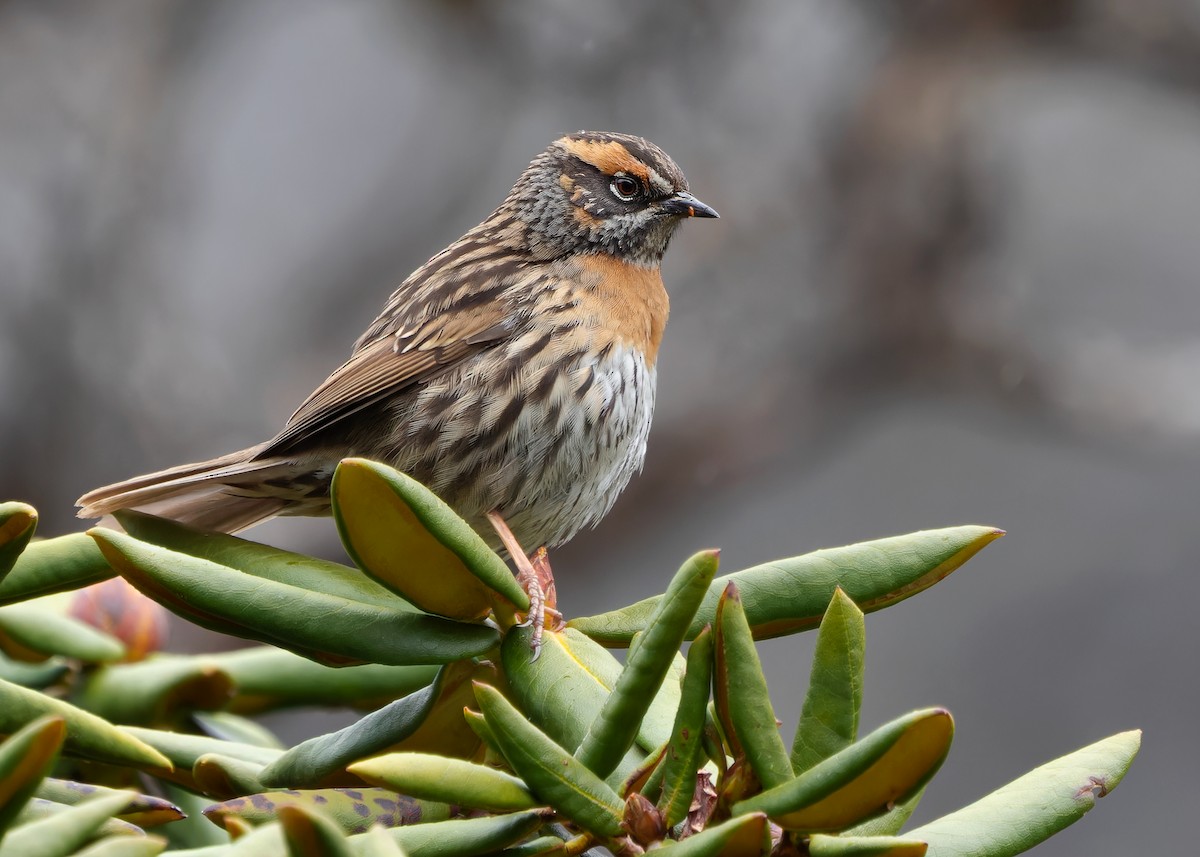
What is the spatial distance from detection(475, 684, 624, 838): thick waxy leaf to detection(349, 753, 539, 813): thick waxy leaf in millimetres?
37

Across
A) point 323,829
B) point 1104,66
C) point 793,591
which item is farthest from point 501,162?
point 323,829

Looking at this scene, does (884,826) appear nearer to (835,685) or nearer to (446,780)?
(835,685)

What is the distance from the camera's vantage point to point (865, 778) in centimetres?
139

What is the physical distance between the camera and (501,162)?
9.95 m

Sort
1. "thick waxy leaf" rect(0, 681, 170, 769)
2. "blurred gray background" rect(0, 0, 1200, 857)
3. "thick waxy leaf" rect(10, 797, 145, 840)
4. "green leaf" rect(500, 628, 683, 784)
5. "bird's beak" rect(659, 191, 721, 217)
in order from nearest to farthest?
"thick waxy leaf" rect(10, 797, 145, 840)
"green leaf" rect(500, 628, 683, 784)
"thick waxy leaf" rect(0, 681, 170, 769)
"bird's beak" rect(659, 191, 721, 217)
"blurred gray background" rect(0, 0, 1200, 857)

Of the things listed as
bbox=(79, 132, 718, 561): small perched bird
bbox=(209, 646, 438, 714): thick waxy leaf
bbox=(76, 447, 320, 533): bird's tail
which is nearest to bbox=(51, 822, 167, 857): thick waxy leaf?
bbox=(209, 646, 438, 714): thick waxy leaf

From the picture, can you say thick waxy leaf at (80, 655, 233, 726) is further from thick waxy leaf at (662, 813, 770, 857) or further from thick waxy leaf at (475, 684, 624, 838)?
thick waxy leaf at (662, 813, 770, 857)

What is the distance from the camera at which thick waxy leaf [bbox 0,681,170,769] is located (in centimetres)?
189

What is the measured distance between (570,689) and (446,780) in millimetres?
340

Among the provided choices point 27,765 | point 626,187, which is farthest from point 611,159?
point 27,765

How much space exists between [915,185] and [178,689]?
319 inches

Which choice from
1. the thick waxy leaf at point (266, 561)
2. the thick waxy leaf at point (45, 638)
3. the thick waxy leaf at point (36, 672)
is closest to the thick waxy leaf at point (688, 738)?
the thick waxy leaf at point (266, 561)

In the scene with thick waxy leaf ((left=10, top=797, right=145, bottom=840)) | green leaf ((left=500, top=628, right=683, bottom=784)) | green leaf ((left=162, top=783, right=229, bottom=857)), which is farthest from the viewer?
green leaf ((left=162, top=783, right=229, bottom=857))

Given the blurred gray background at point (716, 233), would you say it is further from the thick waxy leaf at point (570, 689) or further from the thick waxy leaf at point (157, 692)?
the thick waxy leaf at point (570, 689)
